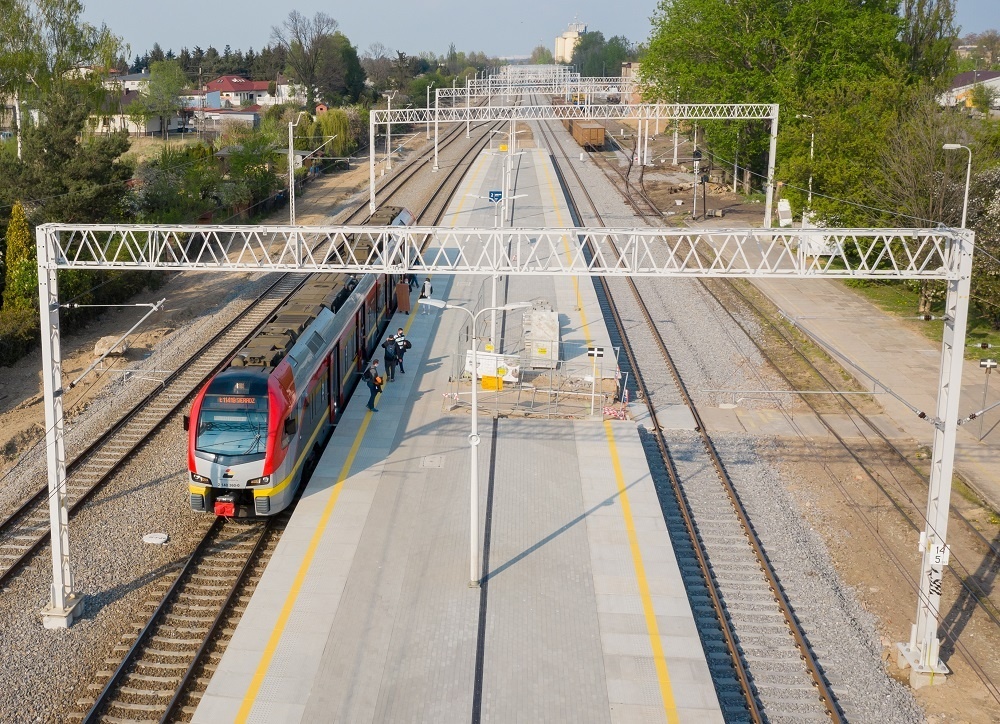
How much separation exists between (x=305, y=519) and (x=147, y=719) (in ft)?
18.6

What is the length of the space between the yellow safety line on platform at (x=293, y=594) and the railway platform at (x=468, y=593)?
0.11 ft

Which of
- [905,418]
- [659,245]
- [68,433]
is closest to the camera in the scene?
[68,433]

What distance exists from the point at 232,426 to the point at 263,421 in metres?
0.58

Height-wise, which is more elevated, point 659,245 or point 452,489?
point 659,245

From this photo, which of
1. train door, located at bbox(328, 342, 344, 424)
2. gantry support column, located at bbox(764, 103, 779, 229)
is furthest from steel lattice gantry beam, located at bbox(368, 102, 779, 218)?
train door, located at bbox(328, 342, 344, 424)

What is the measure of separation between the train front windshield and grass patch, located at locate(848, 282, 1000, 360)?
20.8m

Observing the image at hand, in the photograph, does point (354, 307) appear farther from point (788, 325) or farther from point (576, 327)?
point (788, 325)

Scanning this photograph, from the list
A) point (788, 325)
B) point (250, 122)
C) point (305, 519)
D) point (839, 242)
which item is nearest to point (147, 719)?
point (305, 519)

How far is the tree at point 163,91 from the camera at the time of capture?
82.2 m

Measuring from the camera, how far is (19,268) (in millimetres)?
30891

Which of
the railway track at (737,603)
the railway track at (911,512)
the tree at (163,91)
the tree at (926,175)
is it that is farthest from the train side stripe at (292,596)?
the tree at (163,91)

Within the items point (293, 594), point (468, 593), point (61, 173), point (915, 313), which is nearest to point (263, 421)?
point (293, 594)

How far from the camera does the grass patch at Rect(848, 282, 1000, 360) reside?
31.2 metres

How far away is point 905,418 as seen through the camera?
2483cm
